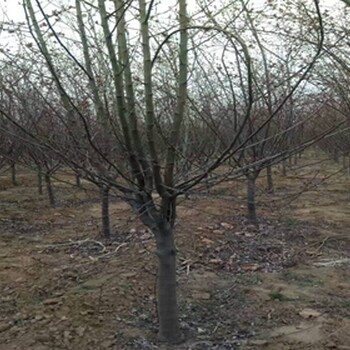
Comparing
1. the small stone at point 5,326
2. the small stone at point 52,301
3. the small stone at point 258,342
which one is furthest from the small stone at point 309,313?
the small stone at point 5,326

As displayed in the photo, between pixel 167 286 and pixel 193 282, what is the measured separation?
1340 mm

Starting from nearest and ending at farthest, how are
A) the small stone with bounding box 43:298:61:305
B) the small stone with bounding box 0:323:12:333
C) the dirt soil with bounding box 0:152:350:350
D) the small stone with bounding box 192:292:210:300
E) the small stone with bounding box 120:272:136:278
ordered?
the dirt soil with bounding box 0:152:350:350 < the small stone with bounding box 0:323:12:333 < the small stone with bounding box 43:298:61:305 < the small stone with bounding box 192:292:210:300 < the small stone with bounding box 120:272:136:278

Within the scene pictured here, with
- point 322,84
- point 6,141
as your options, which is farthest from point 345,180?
point 6,141

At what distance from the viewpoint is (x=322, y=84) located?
6.01 m

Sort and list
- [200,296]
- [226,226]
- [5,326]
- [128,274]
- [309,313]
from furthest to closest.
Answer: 1. [226,226]
2. [128,274]
3. [200,296]
4. [309,313]
5. [5,326]

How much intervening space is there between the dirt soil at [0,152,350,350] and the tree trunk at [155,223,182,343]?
4.5 inches

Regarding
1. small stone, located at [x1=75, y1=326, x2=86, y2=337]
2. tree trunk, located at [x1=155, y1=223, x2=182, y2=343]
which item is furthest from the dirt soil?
tree trunk, located at [x1=155, y1=223, x2=182, y2=343]

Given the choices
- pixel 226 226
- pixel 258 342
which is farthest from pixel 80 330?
pixel 226 226

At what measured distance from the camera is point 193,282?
454 cm

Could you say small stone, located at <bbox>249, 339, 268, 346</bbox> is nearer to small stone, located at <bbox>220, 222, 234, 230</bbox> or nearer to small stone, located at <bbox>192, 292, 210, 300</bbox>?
small stone, located at <bbox>192, 292, 210, 300</bbox>

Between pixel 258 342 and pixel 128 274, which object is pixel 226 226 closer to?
pixel 128 274

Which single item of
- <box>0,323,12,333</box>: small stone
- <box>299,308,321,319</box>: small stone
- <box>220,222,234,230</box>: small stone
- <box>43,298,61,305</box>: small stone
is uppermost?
<box>220,222,234,230</box>: small stone

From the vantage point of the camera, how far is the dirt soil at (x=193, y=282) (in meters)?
3.41

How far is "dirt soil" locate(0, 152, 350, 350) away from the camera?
11.2ft
